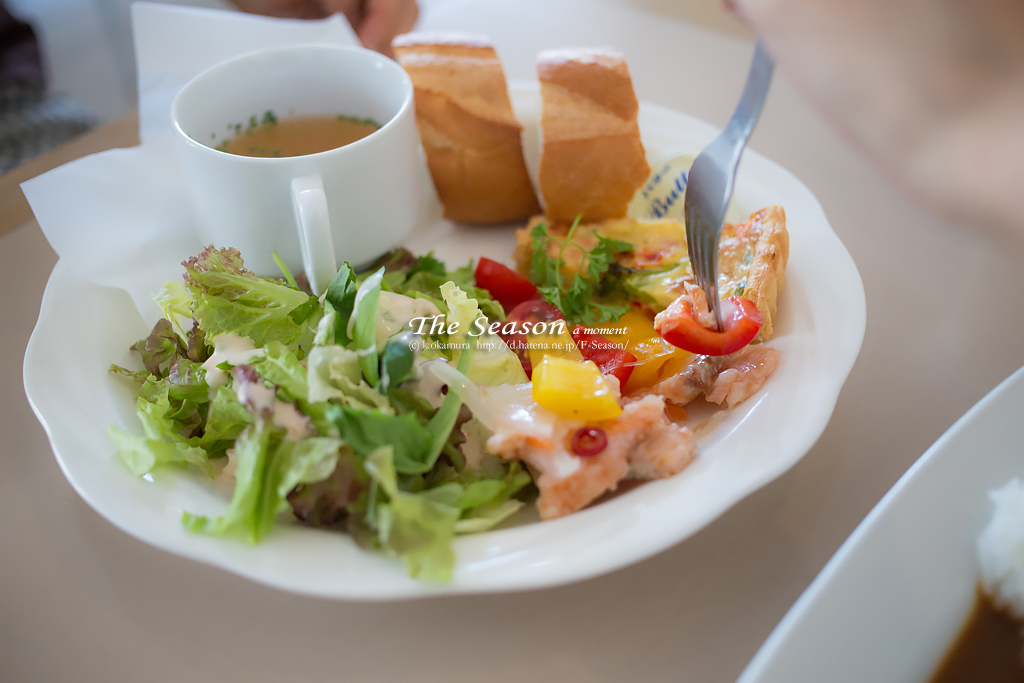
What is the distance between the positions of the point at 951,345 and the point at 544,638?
110cm

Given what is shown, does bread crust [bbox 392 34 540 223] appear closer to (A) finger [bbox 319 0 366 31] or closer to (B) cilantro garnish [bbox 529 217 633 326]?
(B) cilantro garnish [bbox 529 217 633 326]

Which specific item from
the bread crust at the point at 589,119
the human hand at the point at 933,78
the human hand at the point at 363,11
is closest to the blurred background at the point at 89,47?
the human hand at the point at 363,11

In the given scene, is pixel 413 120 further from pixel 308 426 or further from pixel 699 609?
pixel 699 609

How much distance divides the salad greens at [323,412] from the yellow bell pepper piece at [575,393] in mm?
122

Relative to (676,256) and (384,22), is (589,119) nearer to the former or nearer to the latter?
(676,256)

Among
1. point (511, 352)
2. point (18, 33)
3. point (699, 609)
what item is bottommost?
point (18, 33)

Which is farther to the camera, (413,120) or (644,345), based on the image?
(413,120)

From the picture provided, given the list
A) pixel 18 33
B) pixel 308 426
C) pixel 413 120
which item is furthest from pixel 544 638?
pixel 18 33

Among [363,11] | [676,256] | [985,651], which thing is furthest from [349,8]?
[985,651]

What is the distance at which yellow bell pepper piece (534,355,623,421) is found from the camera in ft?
3.31

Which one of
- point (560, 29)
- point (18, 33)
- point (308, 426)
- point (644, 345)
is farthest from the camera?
point (18, 33)

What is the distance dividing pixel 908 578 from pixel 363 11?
236cm

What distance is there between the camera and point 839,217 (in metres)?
1.77

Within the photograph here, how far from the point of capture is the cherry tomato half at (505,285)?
144 cm
